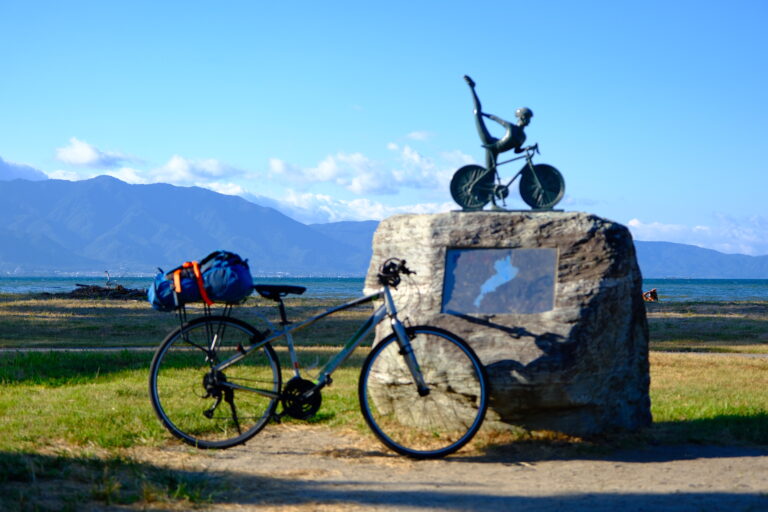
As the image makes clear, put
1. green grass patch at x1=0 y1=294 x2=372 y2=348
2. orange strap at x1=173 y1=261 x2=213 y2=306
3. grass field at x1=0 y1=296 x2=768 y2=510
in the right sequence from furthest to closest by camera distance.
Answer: green grass patch at x1=0 y1=294 x2=372 y2=348 → orange strap at x1=173 y1=261 x2=213 y2=306 → grass field at x1=0 y1=296 x2=768 y2=510

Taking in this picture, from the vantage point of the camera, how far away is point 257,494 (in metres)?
4.52

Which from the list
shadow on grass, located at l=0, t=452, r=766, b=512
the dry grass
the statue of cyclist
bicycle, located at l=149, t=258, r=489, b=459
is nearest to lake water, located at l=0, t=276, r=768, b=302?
the dry grass

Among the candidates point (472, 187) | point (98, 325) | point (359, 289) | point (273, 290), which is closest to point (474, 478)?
point (273, 290)

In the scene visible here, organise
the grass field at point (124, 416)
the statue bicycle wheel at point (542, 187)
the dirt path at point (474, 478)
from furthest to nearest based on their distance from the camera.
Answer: the statue bicycle wheel at point (542, 187)
the grass field at point (124, 416)
the dirt path at point (474, 478)

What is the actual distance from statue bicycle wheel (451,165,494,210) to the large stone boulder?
2.39ft

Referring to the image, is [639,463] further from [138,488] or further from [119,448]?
[119,448]

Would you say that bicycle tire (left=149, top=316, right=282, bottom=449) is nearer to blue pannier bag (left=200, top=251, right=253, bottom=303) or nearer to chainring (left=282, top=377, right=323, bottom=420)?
chainring (left=282, top=377, right=323, bottom=420)

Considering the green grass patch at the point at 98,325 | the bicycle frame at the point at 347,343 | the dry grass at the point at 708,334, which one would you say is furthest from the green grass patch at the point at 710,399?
the green grass patch at the point at 98,325

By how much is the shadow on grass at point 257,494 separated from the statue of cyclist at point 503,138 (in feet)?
10.9

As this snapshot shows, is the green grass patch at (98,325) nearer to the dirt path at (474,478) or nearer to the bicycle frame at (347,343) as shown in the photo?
the bicycle frame at (347,343)

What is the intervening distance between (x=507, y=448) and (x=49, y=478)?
3.10 m

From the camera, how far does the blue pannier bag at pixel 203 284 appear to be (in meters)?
5.52

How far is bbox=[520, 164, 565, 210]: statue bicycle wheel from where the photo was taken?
23.2 feet

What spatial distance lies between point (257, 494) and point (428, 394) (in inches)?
69.5
